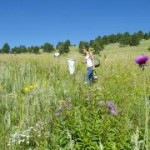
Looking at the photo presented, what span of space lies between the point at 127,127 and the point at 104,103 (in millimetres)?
638

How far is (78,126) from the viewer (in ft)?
13.6

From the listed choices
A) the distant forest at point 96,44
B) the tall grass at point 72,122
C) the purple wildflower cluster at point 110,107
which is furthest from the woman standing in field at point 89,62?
the distant forest at point 96,44

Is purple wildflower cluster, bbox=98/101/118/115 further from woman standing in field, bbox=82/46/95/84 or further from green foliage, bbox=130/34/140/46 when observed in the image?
green foliage, bbox=130/34/140/46

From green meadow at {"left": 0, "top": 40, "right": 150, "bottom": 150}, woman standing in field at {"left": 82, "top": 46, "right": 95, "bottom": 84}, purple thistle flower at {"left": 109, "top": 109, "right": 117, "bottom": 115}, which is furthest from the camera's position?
woman standing in field at {"left": 82, "top": 46, "right": 95, "bottom": 84}

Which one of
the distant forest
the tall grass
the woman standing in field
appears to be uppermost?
the distant forest

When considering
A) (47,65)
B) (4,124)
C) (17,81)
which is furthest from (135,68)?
(4,124)

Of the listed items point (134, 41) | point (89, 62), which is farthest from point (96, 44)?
point (89, 62)

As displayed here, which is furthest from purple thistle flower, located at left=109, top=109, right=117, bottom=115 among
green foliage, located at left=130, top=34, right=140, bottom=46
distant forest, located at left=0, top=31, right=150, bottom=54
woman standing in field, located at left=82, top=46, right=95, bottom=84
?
green foliage, located at left=130, top=34, right=140, bottom=46

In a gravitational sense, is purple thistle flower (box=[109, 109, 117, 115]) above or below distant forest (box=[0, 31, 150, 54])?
below

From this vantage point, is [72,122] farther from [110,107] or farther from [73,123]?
[110,107]

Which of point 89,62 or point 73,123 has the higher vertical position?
point 89,62

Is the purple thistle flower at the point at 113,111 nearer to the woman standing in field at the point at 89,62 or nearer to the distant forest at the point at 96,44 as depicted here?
the woman standing in field at the point at 89,62

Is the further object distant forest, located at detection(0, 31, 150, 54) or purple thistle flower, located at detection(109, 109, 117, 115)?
distant forest, located at detection(0, 31, 150, 54)

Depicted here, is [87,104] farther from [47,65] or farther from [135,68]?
[47,65]
